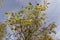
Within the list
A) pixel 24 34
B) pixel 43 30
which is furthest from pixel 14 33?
pixel 43 30

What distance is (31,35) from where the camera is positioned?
834 inches

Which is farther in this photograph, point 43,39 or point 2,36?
point 2,36

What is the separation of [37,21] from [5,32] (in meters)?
3.49

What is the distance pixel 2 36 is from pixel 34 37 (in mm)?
3618

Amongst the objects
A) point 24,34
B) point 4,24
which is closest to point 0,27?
point 4,24

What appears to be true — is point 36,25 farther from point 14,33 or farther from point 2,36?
point 2,36

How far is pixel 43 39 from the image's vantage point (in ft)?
70.8

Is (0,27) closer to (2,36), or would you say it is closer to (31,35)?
(2,36)

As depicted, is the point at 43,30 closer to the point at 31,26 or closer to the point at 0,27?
the point at 31,26

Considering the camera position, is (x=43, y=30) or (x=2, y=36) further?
(x=2, y=36)

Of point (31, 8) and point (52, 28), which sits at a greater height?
point (31, 8)

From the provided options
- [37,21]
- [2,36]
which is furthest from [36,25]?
[2,36]

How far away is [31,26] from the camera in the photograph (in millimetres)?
21422

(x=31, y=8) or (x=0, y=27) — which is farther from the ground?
(x=31, y=8)
